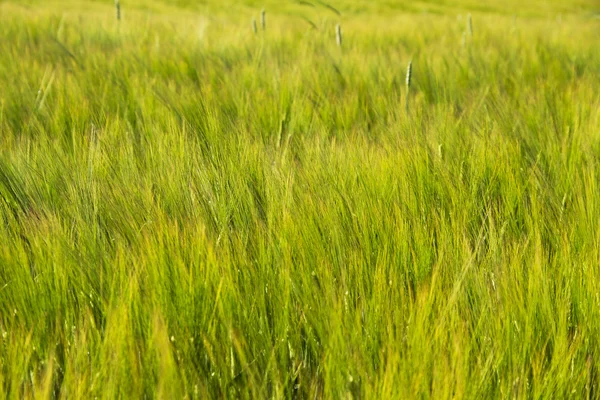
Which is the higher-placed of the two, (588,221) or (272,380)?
(588,221)

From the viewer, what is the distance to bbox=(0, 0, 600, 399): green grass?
0.69 meters

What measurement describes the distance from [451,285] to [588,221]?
282mm

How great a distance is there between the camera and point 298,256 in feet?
2.87

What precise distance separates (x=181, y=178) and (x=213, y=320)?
358 mm

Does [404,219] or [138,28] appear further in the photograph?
[138,28]

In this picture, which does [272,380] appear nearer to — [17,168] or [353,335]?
[353,335]

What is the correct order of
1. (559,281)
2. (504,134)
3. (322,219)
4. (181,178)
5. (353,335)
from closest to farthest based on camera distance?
1. (353,335)
2. (559,281)
3. (322,219)
4. (181,178)
5. (504,134)

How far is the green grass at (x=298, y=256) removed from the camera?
2.27ft

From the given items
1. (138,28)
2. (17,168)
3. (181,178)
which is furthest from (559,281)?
(138,28)

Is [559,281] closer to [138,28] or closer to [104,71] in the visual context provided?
[104,71]

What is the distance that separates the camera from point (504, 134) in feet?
4.75

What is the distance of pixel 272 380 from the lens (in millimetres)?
718

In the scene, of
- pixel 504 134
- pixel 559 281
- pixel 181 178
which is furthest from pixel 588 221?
pixel 181 178

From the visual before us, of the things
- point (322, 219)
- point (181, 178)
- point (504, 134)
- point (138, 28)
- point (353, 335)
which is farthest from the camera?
point (138, 28)
